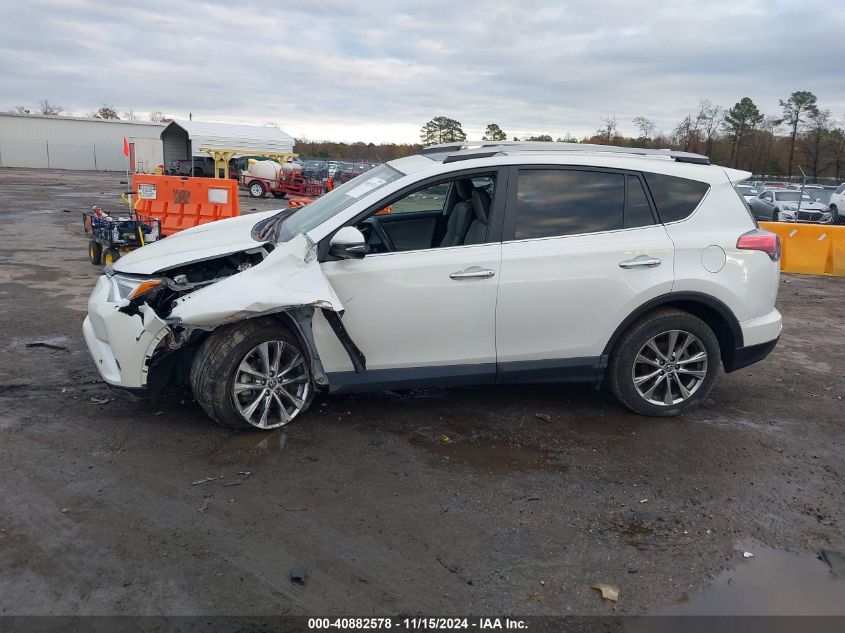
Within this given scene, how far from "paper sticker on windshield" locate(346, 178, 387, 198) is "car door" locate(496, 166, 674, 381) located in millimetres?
940

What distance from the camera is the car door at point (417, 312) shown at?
4535mm

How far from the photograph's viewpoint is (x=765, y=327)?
17.1ft

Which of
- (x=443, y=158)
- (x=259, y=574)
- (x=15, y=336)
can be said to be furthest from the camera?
(x=15, y=336)

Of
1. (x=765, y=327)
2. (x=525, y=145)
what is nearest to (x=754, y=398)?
(x=765, y=327)

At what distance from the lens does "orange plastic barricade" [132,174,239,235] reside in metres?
13.0

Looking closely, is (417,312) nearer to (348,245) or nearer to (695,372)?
(348,245)

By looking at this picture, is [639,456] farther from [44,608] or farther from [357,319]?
[44,608]

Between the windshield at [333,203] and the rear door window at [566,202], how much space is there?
0.91 m

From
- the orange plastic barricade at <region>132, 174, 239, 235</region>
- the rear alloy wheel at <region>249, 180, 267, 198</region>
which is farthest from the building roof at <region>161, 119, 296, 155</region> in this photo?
the orange plastic barricade at <region>132, 174, 239, 235</region>

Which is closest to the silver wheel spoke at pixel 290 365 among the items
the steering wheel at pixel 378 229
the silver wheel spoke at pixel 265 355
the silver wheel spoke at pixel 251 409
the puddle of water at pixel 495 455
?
the silver wheel spoke at pixel 265 355

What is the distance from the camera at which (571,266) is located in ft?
15.6

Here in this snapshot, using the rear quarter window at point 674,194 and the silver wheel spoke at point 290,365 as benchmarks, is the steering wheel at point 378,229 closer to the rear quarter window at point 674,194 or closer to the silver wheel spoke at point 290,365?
the silver wheel spoke at point 290,365

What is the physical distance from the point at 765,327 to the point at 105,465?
4669mm

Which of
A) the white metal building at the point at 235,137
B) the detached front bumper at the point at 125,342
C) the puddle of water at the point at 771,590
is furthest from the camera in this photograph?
the white metal building at the point at 235,137
